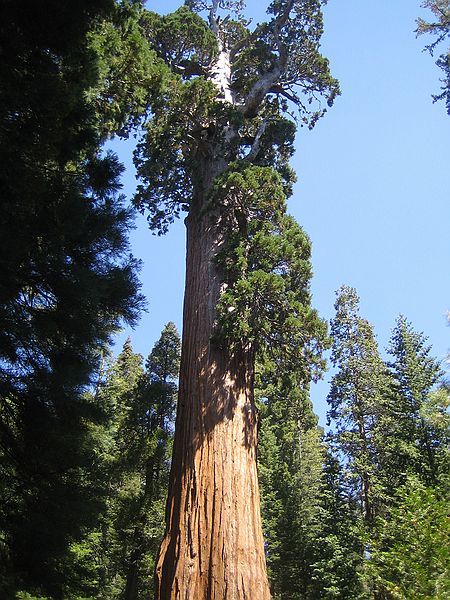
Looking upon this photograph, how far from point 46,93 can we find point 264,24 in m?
7.97

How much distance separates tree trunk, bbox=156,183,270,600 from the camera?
434cm

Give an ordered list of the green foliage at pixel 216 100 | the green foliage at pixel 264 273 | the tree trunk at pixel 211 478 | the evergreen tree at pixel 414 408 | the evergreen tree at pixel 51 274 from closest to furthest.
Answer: the evergreen tree at pixel 51 274 → the tree trunk at pixel 211 478 → the green foliage at pixel 264 273 → the green foliage at pixel 216 100 → the evergreen tree at pixel 414 408

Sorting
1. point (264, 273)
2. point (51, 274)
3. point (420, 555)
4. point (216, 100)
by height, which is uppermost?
point (216, 100)

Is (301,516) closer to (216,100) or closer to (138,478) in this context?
(138,478)

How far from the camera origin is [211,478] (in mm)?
4883

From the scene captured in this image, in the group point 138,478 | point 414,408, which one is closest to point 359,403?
point 414,408

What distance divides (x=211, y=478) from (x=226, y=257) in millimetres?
2805

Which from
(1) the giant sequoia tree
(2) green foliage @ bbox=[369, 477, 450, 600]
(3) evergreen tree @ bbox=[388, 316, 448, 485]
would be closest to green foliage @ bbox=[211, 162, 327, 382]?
(1) the giant sequoia tree

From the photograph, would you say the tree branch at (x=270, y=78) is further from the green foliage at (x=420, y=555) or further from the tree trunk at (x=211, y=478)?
the green foliage at (x=420, y=555)

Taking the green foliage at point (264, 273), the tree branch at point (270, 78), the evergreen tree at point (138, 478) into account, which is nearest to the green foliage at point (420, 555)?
the green foliage at point (264, 273)

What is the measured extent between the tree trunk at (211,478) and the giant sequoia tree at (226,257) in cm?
1

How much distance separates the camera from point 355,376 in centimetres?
1922

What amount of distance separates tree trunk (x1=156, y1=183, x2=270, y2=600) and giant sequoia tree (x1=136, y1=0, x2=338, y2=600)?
0.04ft

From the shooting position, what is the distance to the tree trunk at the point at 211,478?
4.34 metres
